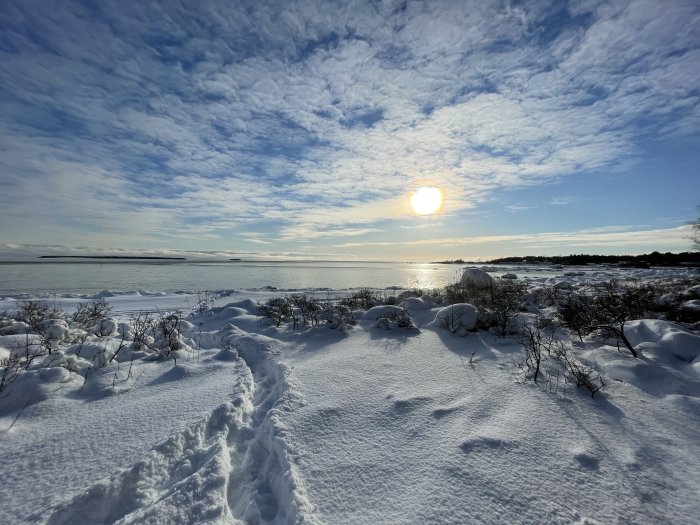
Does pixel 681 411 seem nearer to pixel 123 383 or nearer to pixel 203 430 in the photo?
pixel 203 430

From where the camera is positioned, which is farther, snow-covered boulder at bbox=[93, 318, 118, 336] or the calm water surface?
the calm water surface

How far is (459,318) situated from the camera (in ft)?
19.3

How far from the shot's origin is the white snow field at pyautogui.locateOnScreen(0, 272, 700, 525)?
191cm

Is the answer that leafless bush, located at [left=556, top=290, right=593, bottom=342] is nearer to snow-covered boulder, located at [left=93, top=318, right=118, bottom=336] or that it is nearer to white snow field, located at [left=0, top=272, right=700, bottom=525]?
white snow field, located at [left=0, top=272, right=700, bottom=525]

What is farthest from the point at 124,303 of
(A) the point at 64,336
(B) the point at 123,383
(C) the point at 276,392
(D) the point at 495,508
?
(D) the point at 495,508

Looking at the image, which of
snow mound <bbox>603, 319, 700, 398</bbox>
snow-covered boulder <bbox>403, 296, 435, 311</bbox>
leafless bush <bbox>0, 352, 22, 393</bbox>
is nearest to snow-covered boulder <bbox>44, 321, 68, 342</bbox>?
leafless bush <bbox>0, 352, 22, 393</bbox>

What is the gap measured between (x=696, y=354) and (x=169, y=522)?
5.90 m

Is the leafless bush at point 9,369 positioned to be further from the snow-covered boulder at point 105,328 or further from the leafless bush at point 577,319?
the leafless bush at point 577,319

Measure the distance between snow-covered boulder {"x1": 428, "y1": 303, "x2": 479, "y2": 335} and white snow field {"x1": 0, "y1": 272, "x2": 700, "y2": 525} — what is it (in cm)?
121

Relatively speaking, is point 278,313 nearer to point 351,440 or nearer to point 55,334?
point 55,334

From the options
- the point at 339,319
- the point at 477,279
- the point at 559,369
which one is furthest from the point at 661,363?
the point at 477,279

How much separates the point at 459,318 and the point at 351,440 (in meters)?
3.85

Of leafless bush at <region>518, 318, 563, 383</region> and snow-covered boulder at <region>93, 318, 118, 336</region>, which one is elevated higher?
snow-covered boulder at <region>93, 318, 118, 336</region>

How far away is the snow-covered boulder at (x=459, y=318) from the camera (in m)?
5.80
